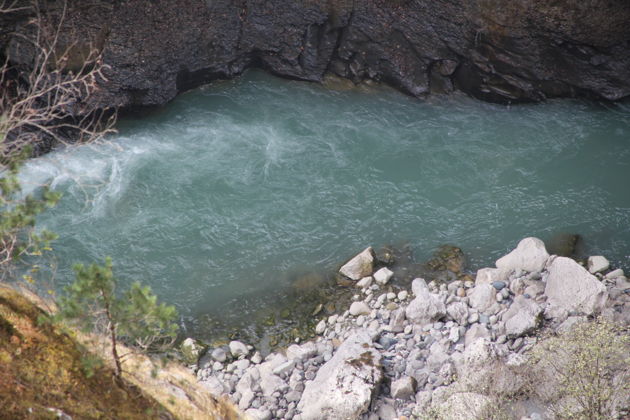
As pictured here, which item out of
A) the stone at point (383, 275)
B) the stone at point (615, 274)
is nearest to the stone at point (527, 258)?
the stone at point (615, 274)

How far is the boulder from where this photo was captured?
14.2 metres

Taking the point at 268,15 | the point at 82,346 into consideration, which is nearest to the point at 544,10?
the point at 268,15

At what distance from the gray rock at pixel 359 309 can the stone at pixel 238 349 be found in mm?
2769

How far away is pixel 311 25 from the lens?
22406 mm

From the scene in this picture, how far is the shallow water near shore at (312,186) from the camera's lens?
16234 millimetres

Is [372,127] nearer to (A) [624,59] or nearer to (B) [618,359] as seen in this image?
(A) [624,59]

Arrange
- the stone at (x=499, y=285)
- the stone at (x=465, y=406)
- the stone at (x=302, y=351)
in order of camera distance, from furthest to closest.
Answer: the stone at (x=499, y=285), the stone at (x=302, y=351), the stone at (x=465, y=406)

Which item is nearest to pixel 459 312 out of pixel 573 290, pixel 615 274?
pixel 573 290

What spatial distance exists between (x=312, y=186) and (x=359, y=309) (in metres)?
4.95

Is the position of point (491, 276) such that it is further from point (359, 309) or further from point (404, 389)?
point (404, 389)

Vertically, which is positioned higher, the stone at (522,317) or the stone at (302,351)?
the stone at (522,317)

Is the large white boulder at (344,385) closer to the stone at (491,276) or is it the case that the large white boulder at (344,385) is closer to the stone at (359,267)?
the stone at (359,267)

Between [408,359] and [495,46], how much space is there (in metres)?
12.7

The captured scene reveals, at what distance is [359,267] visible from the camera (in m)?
15.8
